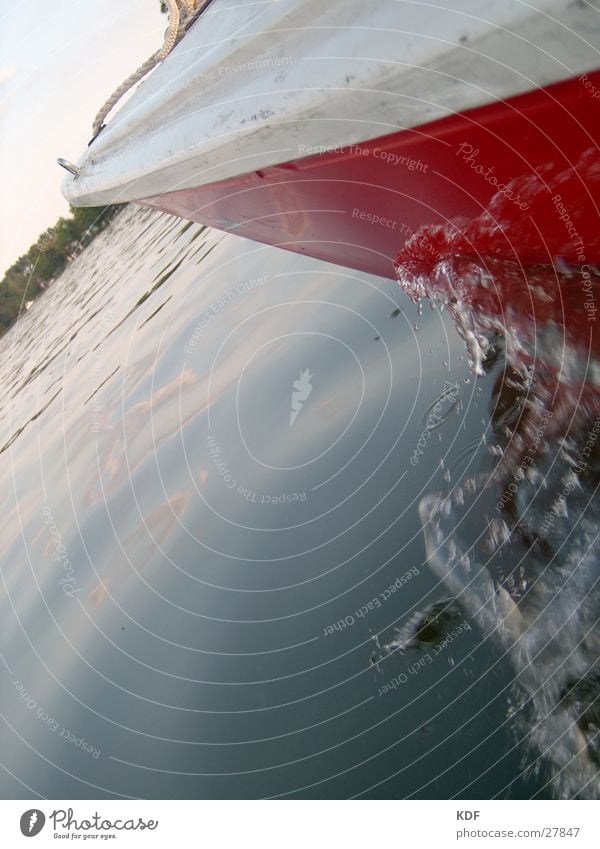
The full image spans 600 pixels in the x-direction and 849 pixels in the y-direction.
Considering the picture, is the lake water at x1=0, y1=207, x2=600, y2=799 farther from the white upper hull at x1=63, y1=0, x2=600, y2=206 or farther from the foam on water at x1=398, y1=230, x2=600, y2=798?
the white upper hull at x1=63, y1=0, x2=600, y2=206

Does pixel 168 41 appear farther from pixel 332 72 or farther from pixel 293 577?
pixel 293 577

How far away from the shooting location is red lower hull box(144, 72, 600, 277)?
856 millimetres

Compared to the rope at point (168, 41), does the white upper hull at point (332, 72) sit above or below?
below

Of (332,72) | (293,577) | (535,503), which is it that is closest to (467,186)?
(332,72)

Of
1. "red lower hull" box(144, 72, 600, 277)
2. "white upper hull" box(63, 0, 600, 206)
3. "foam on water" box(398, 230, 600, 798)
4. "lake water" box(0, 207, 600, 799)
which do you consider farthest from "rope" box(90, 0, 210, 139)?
"lake water" box(0, 207, 600, 799)

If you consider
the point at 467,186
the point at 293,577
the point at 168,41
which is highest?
the point at 168,41

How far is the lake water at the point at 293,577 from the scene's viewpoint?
1066 mm

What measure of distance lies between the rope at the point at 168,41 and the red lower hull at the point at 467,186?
369 millimetres

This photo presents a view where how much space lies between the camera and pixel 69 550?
2268 mm

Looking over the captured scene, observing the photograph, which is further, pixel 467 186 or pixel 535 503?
pixel 535 503

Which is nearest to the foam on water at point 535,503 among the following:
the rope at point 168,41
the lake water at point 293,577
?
the lake water at point 293,577

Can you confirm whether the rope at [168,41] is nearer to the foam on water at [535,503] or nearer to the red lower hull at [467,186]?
the red lower hull at [467,186]

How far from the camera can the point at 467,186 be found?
1031 millimetres

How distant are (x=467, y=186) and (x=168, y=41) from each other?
0.95m
